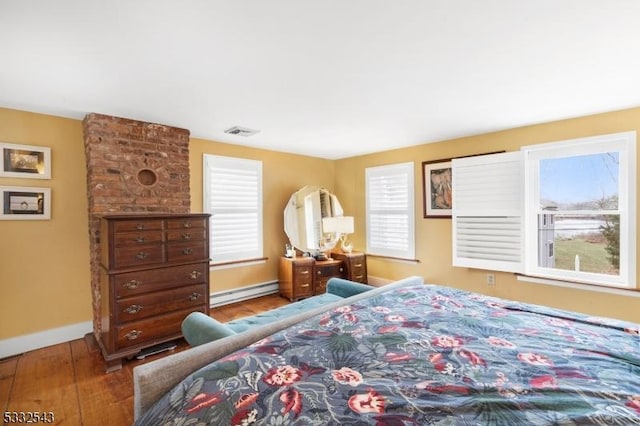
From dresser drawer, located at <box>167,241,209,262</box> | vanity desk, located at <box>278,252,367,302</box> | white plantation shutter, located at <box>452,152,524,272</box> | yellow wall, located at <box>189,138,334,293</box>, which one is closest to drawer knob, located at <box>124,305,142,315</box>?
dresser drawer, located at <box>167,241,209,262</box>

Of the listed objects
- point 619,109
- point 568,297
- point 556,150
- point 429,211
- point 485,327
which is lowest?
point 568,297

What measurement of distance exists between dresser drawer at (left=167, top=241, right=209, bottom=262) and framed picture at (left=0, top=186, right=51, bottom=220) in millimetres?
1277

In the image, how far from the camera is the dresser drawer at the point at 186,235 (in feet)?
9.14

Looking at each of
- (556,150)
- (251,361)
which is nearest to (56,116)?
(251,361)

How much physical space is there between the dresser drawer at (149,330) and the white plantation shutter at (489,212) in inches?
130

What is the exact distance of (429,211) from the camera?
4.14 meters

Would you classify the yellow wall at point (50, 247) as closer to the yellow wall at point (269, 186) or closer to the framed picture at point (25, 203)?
the framed picture at point (25, 203)

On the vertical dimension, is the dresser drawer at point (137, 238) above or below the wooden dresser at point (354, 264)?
above

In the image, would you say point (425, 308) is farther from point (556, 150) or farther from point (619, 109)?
point (619, 109)

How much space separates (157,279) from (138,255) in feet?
0.92

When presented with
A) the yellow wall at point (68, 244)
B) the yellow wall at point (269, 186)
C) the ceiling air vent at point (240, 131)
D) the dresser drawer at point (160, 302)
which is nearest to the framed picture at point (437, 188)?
the yellow wall at point (68, 244)

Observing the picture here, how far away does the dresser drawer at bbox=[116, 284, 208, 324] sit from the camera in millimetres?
2494

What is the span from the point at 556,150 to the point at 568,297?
157cm

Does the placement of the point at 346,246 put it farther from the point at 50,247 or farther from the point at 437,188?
the point at 50,247
